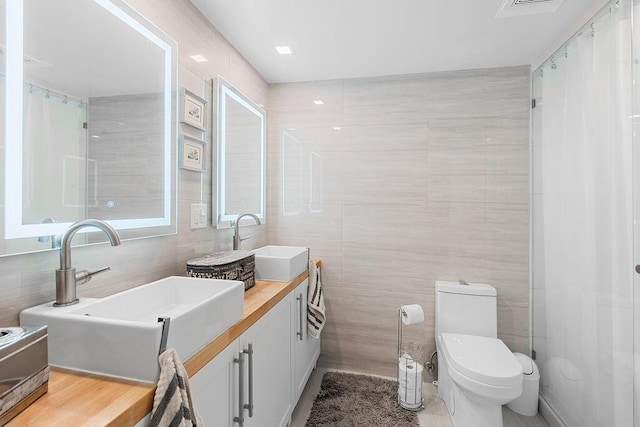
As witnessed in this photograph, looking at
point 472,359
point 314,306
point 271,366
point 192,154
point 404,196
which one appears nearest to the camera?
point 271,366

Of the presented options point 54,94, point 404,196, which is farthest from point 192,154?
point 404,196

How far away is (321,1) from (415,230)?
1.63m

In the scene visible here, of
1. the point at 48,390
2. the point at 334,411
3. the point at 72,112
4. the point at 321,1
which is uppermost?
the point at 321,1

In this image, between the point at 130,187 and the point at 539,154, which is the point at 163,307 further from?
the point at 539,154

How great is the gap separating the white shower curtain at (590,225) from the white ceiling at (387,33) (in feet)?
0.76

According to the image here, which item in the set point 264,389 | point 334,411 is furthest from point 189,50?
point 334,411

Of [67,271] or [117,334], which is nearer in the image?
[117,334]

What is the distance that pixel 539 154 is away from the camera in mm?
2176

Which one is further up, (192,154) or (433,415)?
(192,154)

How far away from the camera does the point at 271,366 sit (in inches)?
59.6

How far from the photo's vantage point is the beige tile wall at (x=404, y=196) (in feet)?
7.50

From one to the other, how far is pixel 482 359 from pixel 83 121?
2236 millimetres

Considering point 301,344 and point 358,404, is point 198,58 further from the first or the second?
point 358,404

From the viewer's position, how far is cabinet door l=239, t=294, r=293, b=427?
1323mm
